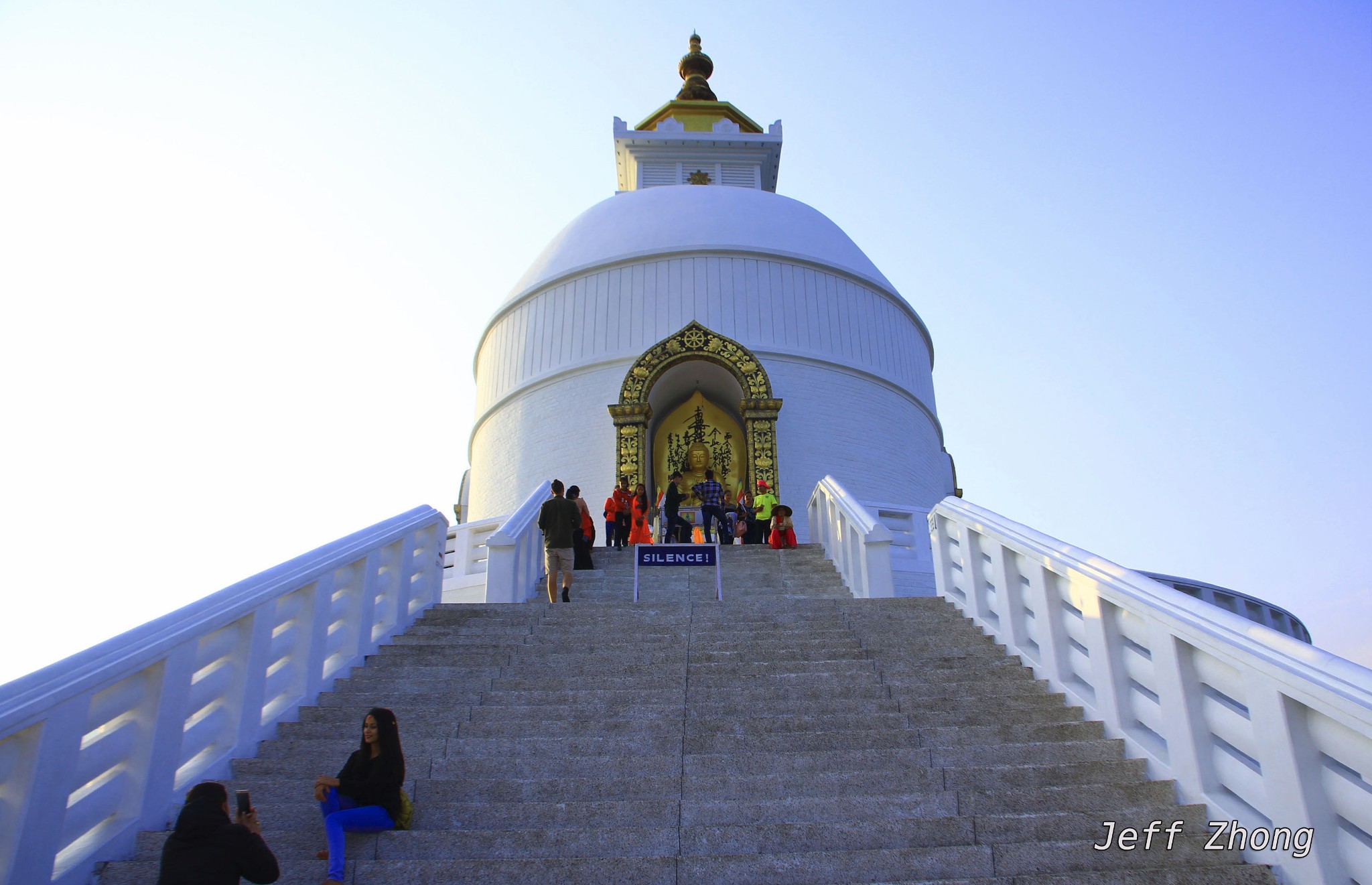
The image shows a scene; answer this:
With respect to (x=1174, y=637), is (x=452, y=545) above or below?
above

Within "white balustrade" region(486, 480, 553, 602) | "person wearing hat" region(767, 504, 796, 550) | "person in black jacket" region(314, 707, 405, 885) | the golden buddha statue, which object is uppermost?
the golden buddha statue

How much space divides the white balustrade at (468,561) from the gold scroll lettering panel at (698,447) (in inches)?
196

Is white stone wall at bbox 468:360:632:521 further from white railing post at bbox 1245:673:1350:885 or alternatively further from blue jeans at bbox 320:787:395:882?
white railing post at bbox 1245:673:1350:885

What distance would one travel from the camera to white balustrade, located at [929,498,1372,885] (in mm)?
3607

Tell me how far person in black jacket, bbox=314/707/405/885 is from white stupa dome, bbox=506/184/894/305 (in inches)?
577

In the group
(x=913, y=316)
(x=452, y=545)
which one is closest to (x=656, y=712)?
(x=452, y=545)

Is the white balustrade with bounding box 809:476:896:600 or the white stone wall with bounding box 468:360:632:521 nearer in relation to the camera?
the white balustrade with bounding box 809:476:896:600

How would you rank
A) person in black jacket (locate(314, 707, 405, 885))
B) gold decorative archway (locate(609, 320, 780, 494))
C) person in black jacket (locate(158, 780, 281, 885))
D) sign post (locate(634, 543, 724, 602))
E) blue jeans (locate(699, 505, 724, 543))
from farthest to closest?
gold decorative archway (locate(609, 320, 780, 494))
blue jeans (locate(699, 505, 724, 543))
sign post (locate(634, 543, 724, 602))
person in black jacket (locate(314, 707, 405, 885))
person in black jacket (locate(158, 780, 281, 885))

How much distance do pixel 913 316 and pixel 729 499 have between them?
613cm

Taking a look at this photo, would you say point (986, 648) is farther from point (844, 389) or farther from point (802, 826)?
point (844, 389)

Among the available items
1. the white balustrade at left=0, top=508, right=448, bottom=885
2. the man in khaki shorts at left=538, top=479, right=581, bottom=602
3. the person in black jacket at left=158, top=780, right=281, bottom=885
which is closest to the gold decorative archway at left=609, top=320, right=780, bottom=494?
the man in khaki shorts at left=538, top=479, right=581, bottom=602

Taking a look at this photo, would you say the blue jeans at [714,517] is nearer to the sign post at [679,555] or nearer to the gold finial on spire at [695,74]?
the sign post at [679,555]

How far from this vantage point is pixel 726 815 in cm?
422

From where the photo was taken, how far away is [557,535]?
923 centimetres
